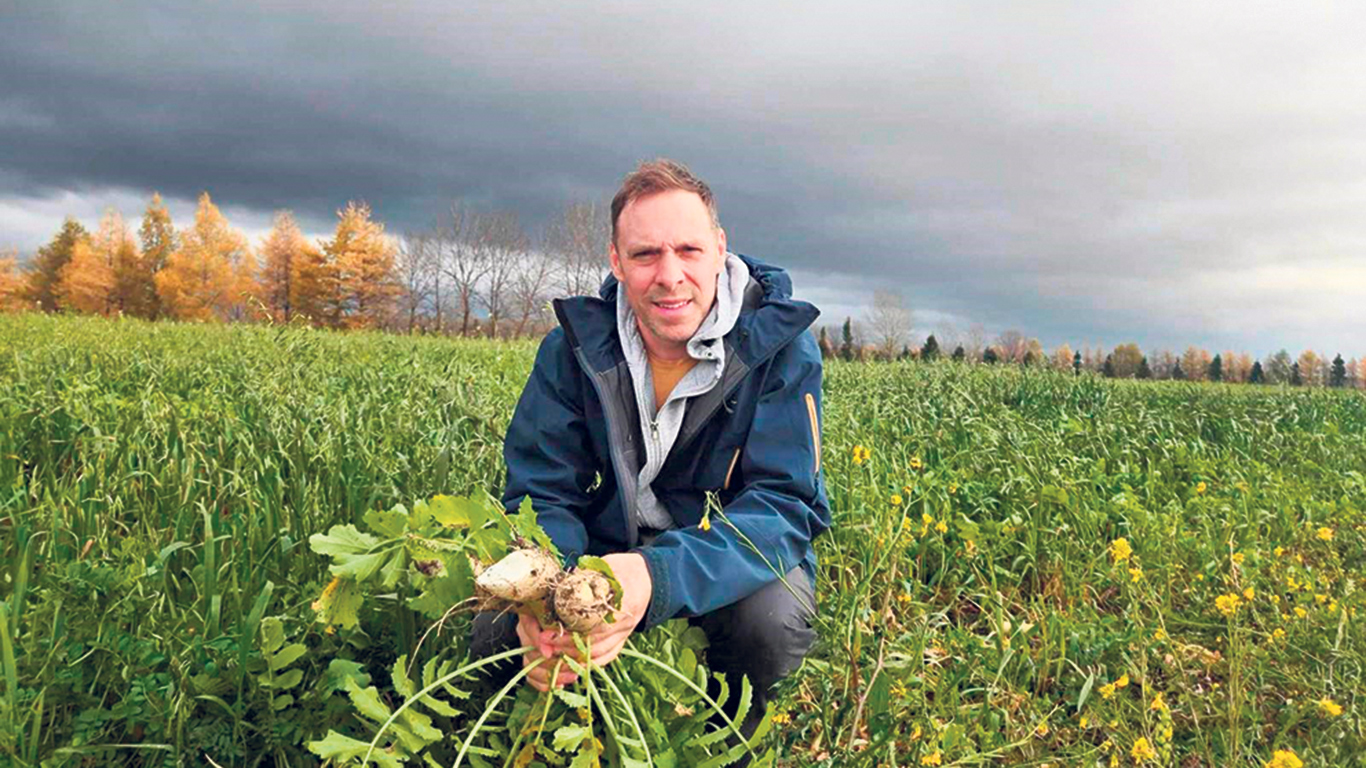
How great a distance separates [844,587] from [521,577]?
56.0 inches

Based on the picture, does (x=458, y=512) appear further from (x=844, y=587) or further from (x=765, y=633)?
(x=844, y=587)

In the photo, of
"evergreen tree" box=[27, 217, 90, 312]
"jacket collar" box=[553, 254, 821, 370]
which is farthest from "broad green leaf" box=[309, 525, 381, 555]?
"evergreen tree" box=[27, 217, 90, 312]

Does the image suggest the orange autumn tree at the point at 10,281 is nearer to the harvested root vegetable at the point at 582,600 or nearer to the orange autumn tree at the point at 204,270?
the orange autumn tree at the point at 204,270

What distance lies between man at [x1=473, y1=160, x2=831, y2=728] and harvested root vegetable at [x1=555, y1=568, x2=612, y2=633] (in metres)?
0.49

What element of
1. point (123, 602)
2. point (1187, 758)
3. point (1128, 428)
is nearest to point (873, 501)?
point (1187, 758)

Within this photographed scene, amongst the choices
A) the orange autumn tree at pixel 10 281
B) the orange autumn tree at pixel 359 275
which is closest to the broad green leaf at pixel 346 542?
the orange autumn tree at pixel 359 275

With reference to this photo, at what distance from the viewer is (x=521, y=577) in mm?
1552

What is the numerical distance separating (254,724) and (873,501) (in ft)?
7.75

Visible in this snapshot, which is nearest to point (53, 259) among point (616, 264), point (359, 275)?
point (359, 275)

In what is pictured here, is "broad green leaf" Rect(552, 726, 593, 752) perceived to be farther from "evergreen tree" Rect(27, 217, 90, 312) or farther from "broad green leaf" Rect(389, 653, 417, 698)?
"evergreen tree" Rect(27, 217, 90, 312)

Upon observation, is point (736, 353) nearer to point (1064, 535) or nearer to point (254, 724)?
point (254, 724)

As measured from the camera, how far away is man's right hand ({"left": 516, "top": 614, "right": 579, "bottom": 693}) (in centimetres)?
167

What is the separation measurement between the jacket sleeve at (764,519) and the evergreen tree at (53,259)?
6004 cm

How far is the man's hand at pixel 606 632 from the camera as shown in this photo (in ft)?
5.52
